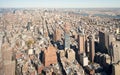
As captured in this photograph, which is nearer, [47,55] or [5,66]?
[5,66]

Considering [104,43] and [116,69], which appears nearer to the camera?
[116,69]

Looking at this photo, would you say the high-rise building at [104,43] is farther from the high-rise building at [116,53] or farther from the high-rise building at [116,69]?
the high-rise building at [116,69]

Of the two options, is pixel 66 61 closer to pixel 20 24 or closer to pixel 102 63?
pixel 102 63

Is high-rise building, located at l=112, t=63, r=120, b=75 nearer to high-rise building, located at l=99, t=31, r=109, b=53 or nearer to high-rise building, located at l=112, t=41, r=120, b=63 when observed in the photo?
high-rise building, located at l=112, t=41, r=120, b=63

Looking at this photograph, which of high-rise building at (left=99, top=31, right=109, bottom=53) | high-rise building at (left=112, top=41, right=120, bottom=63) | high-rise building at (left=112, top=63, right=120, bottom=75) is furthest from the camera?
high-rise building at (left=99, top=31, right=109, bottom=53)

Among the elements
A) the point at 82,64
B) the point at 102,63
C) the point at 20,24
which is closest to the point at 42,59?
the point at 82,64

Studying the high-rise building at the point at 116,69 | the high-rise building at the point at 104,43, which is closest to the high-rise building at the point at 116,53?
the high-rise building at the point at 104,43

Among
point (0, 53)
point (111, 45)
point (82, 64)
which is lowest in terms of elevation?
point (82, 64)

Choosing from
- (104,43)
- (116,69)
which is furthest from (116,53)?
(116,69)

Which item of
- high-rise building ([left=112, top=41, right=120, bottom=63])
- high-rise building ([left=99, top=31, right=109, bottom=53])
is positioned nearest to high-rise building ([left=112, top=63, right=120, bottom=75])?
high-rise building ([left=112, top=41, right=120, bottom=63])

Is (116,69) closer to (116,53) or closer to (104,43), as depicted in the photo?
(116,53)

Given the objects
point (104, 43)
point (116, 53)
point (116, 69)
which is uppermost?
point (104, 43)
